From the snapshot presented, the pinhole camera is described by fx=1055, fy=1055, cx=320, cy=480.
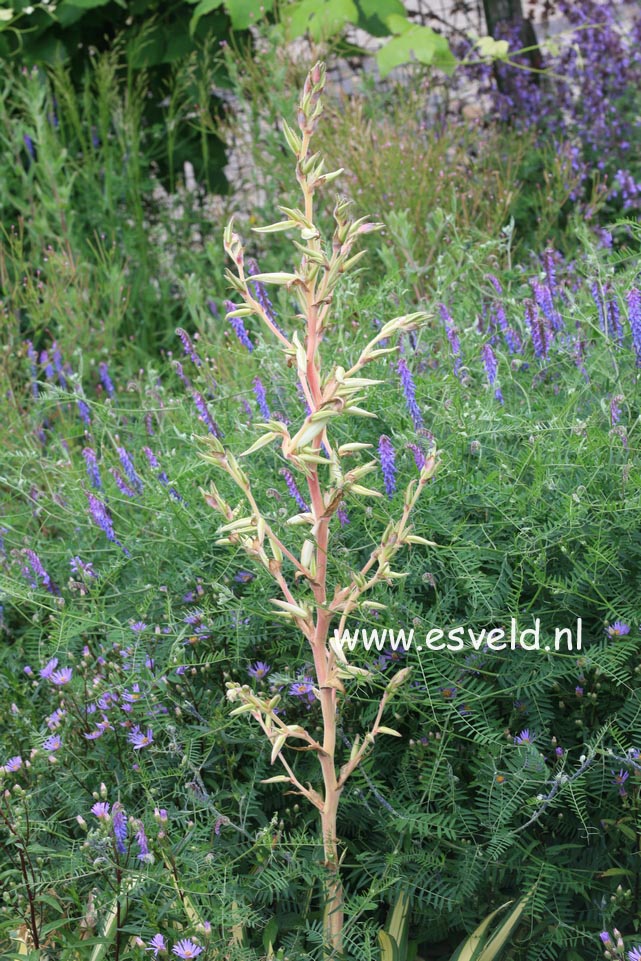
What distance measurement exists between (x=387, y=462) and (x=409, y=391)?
0.79 ft

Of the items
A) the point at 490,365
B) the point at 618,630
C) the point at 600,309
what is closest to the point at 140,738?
the point at 618,630

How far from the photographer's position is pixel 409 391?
222cm

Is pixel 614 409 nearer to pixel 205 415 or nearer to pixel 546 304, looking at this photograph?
pixel 546 304

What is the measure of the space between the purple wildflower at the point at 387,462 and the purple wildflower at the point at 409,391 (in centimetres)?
17

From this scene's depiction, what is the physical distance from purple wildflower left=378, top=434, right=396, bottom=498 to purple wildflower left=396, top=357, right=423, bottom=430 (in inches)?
6.7

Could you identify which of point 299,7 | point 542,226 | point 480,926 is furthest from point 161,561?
point 299,7

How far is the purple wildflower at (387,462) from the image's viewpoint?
77.9 inches

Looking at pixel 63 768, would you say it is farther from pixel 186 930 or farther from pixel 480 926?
pixel 480 926

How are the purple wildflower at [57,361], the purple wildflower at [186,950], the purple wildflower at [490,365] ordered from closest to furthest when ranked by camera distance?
the purple wildflower at [186,950]
the purple wildflower at [490,365]
the purple wildflower at [57,361]

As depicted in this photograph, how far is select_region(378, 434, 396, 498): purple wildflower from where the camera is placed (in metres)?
1.98

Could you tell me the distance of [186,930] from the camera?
5.90 feet

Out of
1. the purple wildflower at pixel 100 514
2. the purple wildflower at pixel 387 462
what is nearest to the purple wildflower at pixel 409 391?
the purple wildflower at pixel 387 462

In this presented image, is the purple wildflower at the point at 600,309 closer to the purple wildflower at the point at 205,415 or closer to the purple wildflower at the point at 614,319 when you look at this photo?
the purple wildflower at the point at 614,319

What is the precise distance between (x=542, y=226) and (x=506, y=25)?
2.20 m
